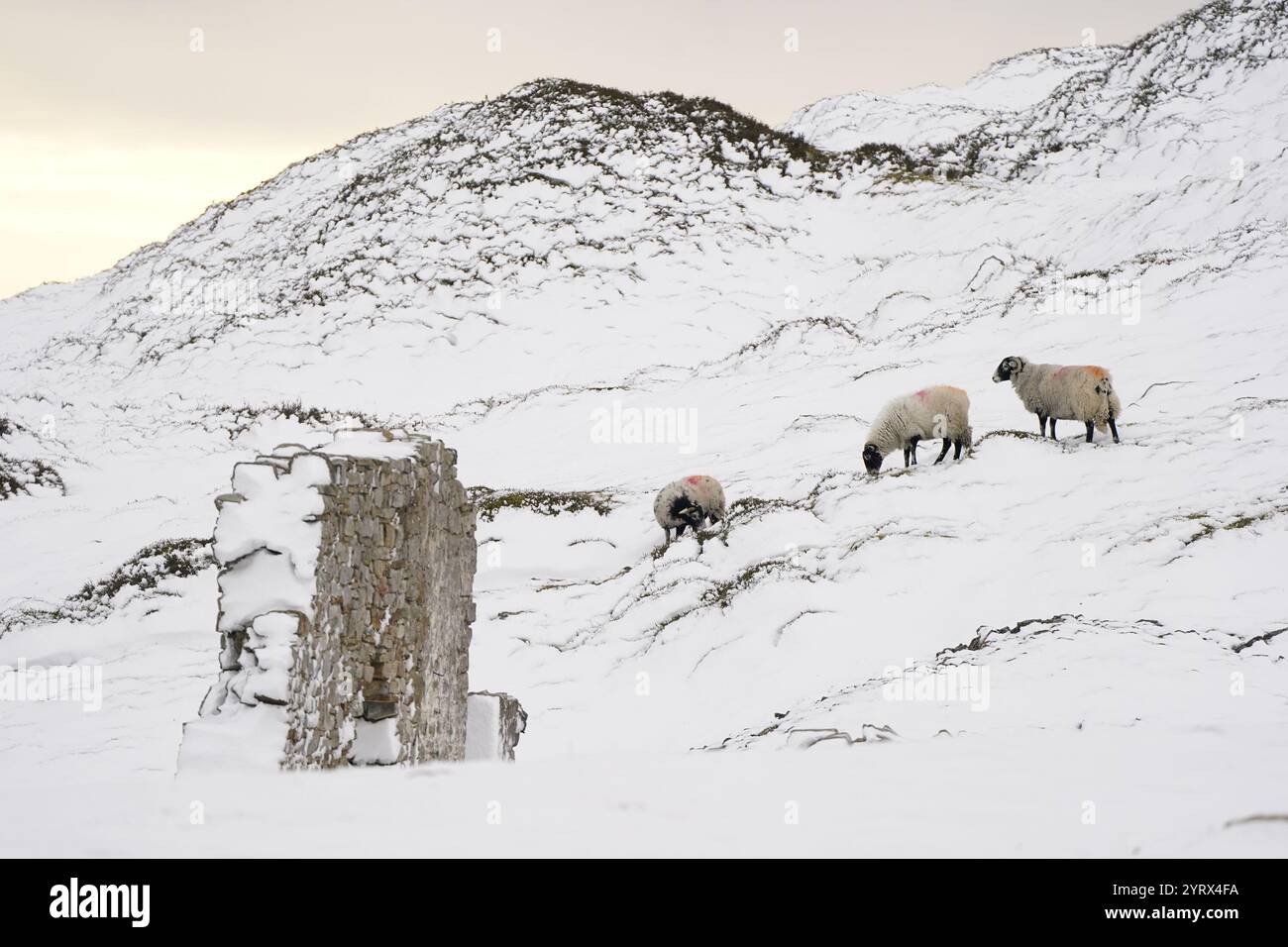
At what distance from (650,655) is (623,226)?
36.3m

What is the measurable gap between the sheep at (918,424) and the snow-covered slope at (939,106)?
148 ft

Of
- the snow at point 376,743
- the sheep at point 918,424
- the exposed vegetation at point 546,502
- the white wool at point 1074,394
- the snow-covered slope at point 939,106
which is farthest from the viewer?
the snow-covered slope at point 939,106

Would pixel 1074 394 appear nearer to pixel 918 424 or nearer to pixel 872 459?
pixel 918 424

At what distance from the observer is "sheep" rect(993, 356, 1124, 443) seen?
14953 millimetres

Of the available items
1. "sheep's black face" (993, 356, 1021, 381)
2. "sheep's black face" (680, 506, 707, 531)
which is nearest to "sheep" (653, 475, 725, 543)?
"sheep's black face" (680, 506, 707, 531)

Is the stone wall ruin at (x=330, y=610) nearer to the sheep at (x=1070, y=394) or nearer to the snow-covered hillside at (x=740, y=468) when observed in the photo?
the snow-covered hillside at (x=740, y=468)

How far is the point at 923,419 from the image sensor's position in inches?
632

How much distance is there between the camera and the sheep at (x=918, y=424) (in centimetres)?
1586

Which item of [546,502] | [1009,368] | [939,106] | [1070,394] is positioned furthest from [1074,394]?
[939,106]

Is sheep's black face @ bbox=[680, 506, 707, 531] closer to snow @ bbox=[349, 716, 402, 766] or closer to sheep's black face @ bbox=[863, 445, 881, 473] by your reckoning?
sheep's black face @ bbox=[863, 445, 881, 473]

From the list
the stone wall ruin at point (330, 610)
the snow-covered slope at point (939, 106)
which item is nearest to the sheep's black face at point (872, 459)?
the stone wall ruin at point (330, 610)
